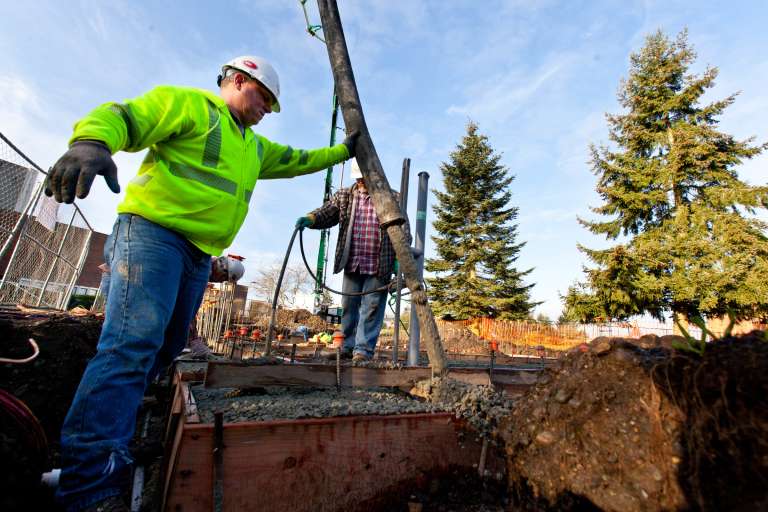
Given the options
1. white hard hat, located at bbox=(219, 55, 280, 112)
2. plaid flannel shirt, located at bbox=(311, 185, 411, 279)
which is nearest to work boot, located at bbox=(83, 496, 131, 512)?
white hard hat, located at bbox=(219, 55, 280, 112)

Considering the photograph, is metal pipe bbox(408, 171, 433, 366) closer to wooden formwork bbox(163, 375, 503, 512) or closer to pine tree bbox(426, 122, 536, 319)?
wooden formwork bbox(163, 375, 503, 512)

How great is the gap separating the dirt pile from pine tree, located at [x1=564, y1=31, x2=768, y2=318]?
54.6 ft

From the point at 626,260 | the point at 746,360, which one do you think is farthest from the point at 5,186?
the point at 626,260

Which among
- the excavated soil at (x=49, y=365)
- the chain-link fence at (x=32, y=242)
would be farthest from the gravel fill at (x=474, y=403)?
the chain-link fence at (x=32, y=242)

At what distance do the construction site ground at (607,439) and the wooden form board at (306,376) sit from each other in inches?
17.1

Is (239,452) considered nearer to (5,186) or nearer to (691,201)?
(5,186)

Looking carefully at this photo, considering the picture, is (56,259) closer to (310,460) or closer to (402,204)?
(402,204)

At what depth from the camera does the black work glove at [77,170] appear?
128 centimetres

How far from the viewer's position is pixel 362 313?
12.3 ft

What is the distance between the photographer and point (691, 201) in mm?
16688

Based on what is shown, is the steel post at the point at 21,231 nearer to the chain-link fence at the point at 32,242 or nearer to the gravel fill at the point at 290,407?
the chain-link fence at the point at 32,242

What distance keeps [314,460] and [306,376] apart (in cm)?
94

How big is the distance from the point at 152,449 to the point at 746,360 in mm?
2352

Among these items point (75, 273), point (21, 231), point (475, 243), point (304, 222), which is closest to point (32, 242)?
point (21, 231)
